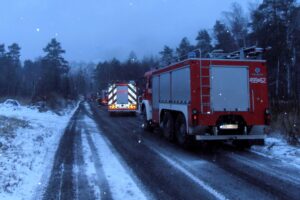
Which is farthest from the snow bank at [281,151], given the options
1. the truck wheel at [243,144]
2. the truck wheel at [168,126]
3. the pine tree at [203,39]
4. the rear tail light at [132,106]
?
the pine tree at [203,39]

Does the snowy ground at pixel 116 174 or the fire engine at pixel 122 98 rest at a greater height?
the fire engine at pixel 122 98

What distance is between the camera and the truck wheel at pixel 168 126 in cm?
1579

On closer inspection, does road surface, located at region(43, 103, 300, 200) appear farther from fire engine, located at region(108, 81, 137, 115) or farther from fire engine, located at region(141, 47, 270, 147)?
fire engine, located at region(108, 81, 137, 115)

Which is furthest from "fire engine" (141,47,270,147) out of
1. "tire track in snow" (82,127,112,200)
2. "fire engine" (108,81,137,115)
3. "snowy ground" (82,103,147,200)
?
"fire engine" (108,81,137,115)

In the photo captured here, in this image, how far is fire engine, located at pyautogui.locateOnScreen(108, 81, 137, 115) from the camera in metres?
35.3

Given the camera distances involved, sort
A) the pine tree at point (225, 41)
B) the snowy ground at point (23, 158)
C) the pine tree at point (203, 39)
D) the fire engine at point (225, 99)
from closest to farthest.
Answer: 1. the snowy ground at point (23, 158)
2. the fire engine at point (225, 99)
3. the pine tree at point (225, 41)
4. the pine tree at point (203, 39)

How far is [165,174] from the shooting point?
9781 millimetres

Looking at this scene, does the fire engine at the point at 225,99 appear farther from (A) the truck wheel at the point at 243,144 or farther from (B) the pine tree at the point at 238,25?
(B) the pine tree at the point at 238,25

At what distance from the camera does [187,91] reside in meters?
13.6

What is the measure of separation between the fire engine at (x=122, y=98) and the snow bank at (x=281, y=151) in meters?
20.9

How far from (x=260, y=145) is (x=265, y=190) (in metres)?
Answer: 5.78

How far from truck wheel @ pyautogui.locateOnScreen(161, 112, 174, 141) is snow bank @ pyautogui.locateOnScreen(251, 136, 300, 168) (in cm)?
300

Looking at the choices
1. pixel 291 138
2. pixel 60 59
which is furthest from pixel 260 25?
pixel 60 59

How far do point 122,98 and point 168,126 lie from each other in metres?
19.6
